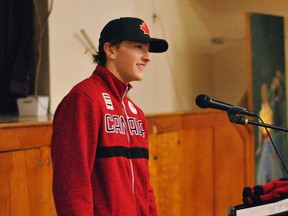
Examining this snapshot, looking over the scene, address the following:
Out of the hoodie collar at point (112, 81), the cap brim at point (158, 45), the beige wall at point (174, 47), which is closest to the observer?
the hoodie collar at point (112, 81)

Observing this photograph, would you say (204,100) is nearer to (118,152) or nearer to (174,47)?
(118,152)

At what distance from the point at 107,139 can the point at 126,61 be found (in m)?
0.27

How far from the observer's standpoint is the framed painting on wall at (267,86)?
390 cm

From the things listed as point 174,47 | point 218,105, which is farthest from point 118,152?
point 174,47

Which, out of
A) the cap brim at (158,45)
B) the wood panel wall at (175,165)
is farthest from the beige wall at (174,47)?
the cap brim at (158,45)

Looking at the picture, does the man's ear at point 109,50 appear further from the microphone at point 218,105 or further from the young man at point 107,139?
the microphone at point 218,105

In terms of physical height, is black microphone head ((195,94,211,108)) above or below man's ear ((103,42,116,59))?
below

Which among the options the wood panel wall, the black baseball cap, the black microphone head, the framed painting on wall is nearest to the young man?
the black baseball cap

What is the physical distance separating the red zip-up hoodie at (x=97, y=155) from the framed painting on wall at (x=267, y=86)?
7.74 feet

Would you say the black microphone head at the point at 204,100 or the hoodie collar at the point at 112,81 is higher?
the hoodie collar at the point at 112,81

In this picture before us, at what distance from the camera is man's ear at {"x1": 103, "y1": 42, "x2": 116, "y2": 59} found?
171 centimetres

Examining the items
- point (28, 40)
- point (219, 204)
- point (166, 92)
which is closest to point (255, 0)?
point (166, 92)

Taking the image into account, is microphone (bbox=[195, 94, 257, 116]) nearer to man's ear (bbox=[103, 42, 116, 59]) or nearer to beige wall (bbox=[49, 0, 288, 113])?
man's ear (bbox=[103, 42, 116, 59])

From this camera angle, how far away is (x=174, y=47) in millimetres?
4609
